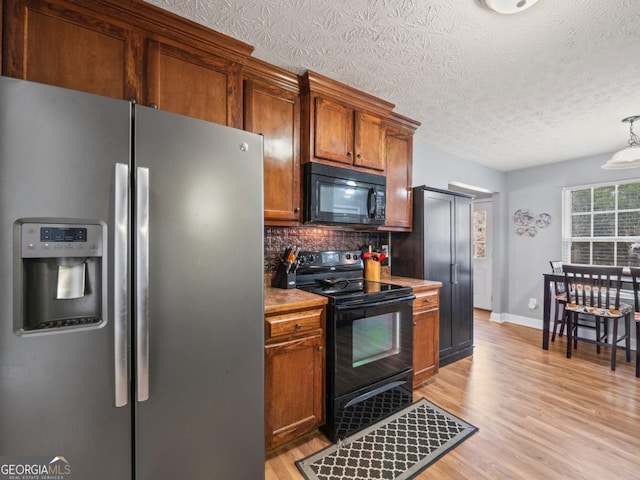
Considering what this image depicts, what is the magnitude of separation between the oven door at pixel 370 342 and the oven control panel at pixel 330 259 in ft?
2.04

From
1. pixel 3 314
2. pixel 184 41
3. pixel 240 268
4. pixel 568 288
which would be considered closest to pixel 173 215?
pixel 240 268

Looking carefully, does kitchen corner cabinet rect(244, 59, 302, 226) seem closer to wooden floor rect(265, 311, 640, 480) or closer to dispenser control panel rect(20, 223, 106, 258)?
dispenser control panel rect(20, 223, 106, 258)

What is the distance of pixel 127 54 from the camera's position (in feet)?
4.63

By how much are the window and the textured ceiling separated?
4.78 ft

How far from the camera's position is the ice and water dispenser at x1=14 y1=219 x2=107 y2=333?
2.93ft

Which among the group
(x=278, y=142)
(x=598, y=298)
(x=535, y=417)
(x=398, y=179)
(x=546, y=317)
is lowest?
(x=535, y=417)

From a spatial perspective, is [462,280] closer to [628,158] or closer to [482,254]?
[628,158]

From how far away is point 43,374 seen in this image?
0.90 m

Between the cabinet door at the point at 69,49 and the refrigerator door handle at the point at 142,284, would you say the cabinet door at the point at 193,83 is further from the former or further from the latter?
the refrigerator door handle at the point at 142,284

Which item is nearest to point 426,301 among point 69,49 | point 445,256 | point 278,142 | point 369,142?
point 445,256

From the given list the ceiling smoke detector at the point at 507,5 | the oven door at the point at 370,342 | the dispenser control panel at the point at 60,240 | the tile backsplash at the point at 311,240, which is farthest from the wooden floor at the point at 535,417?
the ceiling smoke detector at the point at 507,5

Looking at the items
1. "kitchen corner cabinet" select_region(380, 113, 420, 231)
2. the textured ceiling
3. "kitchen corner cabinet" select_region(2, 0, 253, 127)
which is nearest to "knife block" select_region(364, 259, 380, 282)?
"kitchen corner cabinet" select_region(380, 113, 420, 231)

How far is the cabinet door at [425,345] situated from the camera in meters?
2.47

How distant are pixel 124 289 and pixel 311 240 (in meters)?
1.66
